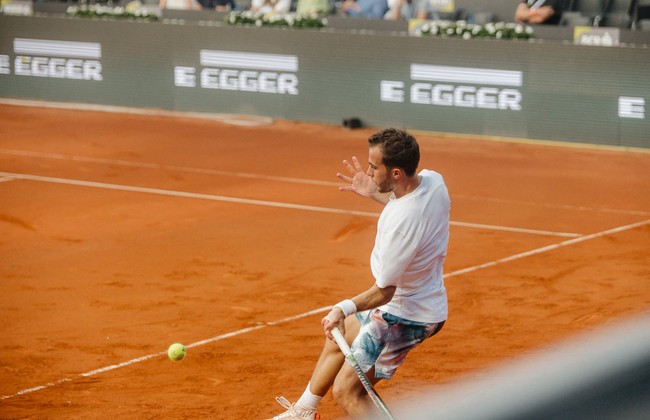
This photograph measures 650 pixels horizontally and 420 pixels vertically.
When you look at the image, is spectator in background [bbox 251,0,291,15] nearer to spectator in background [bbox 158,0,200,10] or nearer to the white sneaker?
spectator in background [bbox 158,0,200,10]

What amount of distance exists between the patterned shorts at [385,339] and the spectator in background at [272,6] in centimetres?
1719

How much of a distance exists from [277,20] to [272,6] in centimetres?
154

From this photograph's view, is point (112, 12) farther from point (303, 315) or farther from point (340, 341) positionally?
point (340, 341)

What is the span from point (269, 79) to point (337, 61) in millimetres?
1521

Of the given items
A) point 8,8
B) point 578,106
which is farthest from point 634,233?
point 8,8

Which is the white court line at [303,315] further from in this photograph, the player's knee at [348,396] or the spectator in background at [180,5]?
the spectator in background at [180,5]

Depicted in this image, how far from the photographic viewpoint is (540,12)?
751 inches

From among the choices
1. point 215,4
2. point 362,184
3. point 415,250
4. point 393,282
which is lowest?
point 215,4

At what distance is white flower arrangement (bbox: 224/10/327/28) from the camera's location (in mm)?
20531

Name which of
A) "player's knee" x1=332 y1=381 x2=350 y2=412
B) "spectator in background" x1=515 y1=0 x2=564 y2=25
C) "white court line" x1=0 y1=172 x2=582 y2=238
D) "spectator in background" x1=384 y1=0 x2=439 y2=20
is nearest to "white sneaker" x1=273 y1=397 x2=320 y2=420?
"player's knee" x1=332 y1=381 x2=350 y2=412

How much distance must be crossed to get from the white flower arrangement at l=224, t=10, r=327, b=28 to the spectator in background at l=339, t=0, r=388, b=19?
4.06ft

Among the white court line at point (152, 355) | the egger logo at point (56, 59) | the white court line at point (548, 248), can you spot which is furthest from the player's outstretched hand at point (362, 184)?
the egger logo at point (56, 59)

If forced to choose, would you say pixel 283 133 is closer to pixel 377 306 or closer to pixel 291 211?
pixel 291 211

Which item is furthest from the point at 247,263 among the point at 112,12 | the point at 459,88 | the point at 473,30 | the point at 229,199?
the point at 112,12
